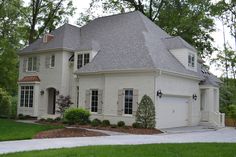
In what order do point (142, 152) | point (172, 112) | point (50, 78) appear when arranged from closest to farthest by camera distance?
point (142, 152)
point (172, 112)
point (50, 78)

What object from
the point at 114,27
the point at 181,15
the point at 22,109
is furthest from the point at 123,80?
the point at 181,15

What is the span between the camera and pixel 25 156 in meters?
10.0

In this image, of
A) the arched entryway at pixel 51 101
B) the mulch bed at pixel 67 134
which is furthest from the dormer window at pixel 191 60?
the arched entryway at pixel 51 101

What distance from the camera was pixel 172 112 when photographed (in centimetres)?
2350

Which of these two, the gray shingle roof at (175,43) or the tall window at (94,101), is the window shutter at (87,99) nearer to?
the tall window at (94,101)

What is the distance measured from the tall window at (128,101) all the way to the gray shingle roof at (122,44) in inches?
65.4

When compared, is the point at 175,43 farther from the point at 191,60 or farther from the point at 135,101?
the point at 135,101

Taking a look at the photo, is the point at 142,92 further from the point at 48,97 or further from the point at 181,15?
the point at 181,15

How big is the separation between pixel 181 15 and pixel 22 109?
62.6 ft

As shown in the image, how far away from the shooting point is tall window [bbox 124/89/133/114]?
22.5 meters

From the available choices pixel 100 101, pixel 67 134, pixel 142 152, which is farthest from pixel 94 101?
pixel 142 152

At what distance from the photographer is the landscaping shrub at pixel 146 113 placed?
21.2 meters

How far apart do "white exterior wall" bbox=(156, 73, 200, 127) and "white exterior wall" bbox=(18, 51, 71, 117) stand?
29.4 feet

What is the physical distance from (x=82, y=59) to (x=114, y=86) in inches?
181
